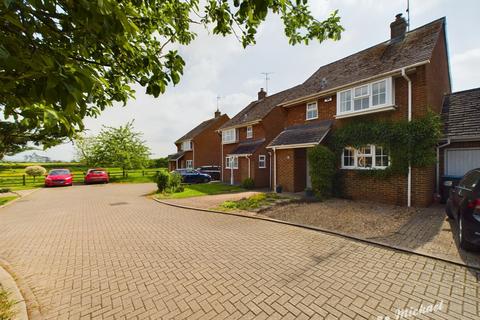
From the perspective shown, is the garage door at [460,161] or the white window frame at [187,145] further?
the white window frame at [187,145]

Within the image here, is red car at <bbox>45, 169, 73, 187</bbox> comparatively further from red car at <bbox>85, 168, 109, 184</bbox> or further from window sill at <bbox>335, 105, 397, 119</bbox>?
window sill at <bbox>335, 105, 397, 119</bbox>

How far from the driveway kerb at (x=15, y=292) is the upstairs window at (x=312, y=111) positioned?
14148mm

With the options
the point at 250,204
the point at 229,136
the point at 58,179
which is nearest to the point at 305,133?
the point at 250,204

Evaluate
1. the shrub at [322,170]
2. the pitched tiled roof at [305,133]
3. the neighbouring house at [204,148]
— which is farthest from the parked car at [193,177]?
the shrub at [322,170]

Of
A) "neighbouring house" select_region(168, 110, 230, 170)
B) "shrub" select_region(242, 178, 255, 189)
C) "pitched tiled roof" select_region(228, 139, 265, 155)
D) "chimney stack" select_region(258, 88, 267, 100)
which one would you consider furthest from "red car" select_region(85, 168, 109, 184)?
"chimney stack" select_region(258, 88, 267, 100)

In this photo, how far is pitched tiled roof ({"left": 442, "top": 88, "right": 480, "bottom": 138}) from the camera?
9498 millimetres

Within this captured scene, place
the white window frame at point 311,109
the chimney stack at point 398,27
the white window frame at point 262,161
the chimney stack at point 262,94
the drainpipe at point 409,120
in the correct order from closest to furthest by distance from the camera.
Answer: the drainpipe at point 409,120 < the chimney stack at point 398,27 < the white window frame at point 311,109 < the white window frame at point 262,161 < the chimney stack at point 262,94

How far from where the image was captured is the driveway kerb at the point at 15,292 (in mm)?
3074

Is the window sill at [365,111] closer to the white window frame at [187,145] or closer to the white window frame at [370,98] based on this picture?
the white window frame at [370,98]

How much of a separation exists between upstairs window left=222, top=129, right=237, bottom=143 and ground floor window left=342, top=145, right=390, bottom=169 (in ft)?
42.1

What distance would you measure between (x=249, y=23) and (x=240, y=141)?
1883cm

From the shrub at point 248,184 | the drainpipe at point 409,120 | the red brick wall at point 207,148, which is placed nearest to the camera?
the drainpipe at point 409,120

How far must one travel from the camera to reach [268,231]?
268 inches

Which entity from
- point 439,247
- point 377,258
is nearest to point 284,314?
point 377,258
